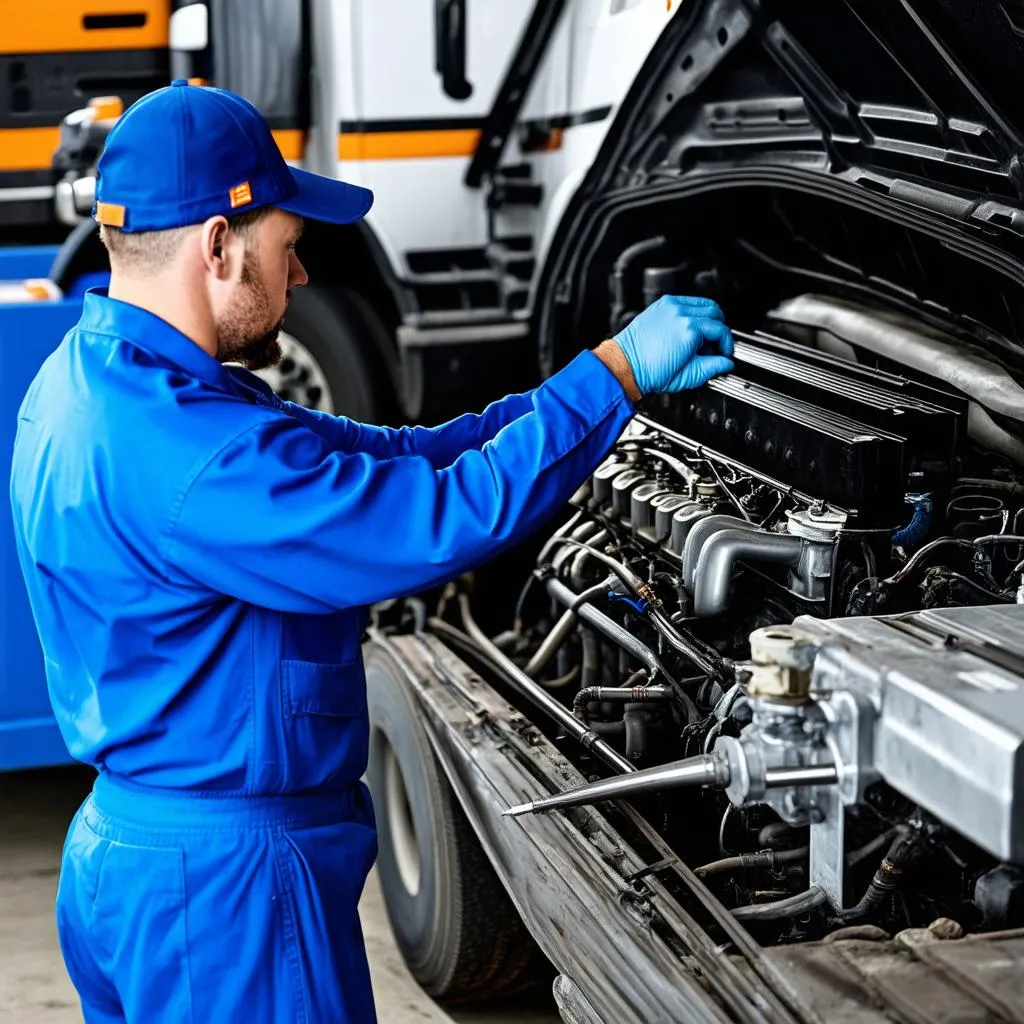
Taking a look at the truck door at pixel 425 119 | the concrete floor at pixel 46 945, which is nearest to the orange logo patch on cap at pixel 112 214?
the concrete floor at pixel 46 945

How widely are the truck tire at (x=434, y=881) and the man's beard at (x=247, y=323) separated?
1.19m

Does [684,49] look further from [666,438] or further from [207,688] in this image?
Result: [207,688]

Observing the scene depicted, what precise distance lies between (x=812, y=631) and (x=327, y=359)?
112 inches

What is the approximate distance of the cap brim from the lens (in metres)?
1.84

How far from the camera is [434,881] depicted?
2.82 m

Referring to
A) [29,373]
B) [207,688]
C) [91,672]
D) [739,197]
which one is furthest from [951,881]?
[29,373]

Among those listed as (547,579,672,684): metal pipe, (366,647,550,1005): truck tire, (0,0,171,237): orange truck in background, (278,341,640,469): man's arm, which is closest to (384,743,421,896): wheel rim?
(366,647,550,1005): truck tire

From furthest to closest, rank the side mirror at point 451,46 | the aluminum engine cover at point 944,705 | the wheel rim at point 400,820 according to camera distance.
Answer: the side mirror at point 451,46 < the wheel rim at point 400,820 < the aluminum engine cover at point 944,705

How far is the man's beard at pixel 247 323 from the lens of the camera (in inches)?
71.2

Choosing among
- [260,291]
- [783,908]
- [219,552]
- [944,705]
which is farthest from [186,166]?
[783,908]

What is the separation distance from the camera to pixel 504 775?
2.50 meters

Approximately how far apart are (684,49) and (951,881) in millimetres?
1590

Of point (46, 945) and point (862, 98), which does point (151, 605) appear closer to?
point (862, 98)

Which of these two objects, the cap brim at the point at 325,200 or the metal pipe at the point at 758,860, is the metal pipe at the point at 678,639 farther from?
the cap brim at the point at 325,200
